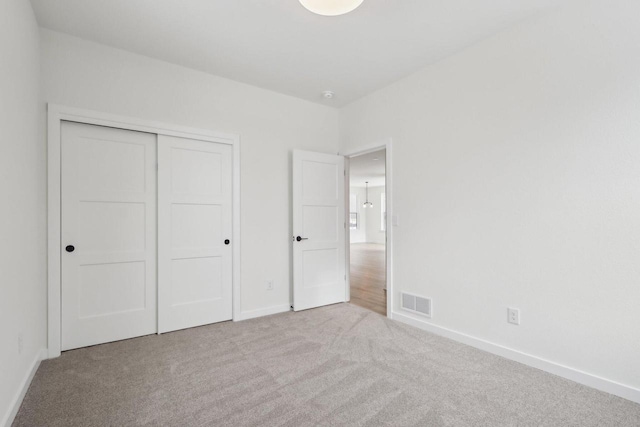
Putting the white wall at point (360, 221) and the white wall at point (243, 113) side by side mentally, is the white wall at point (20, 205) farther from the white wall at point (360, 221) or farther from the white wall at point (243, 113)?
the white wall at point (360, 221)

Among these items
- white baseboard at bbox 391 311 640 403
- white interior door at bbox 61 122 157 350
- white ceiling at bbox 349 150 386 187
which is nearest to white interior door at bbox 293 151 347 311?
white baseboard at bbox 391 311 640 403

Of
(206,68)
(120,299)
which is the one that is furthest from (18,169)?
(206,68)

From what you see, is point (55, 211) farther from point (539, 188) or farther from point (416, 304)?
point (539, 188)

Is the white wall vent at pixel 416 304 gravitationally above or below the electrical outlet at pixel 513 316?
below

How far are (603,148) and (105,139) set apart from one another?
160 inches

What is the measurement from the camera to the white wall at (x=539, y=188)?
6.64ft

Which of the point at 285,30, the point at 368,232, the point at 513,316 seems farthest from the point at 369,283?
the point at 368,232

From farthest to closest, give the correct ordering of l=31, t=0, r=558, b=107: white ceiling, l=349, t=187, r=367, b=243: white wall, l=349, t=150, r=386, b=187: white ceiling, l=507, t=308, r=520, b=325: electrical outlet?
l=349, t=187, r=367, b=243: white wall → l=349, t=150, r=386, b=187: white ceiling → l=507, t=308, r=520, b=325: electrical outlet → l=31, t=0, r=558, b=107: white ceiling

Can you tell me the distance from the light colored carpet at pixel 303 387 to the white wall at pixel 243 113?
1.04 m

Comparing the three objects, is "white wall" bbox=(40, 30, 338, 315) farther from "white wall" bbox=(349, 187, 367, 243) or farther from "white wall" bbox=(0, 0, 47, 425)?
"white wall" bbox=(349, 187, 367, 243)

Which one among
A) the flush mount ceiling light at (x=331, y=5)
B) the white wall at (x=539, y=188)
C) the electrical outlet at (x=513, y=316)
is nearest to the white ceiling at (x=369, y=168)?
the white wall at (x=539, y=188)

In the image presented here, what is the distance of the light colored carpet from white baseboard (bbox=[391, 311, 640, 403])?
2.4 inches

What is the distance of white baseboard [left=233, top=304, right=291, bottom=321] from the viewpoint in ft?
11.7

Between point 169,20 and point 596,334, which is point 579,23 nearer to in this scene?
point 596,334
